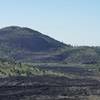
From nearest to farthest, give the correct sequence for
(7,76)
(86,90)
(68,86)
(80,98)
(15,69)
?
(80,98)
(86,90)
(68,86)
(7,76)
(15,69)

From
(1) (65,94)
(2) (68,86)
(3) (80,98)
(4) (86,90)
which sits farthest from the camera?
(2) (68,86)

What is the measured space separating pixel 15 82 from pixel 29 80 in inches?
205

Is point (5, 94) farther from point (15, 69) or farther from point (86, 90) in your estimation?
point (15, 69)

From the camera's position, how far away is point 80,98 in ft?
243

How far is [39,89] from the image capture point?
84.6 meters

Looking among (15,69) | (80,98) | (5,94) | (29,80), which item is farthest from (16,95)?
(15,69)

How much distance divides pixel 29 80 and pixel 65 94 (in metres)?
17.5

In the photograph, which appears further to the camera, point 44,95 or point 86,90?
point 86,90

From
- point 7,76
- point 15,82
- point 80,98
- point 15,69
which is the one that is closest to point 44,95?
point 80,98

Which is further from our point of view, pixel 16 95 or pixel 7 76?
pixel 7 76

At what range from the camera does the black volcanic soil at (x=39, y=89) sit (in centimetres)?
7549

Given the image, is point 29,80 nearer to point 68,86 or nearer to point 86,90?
point 68,86

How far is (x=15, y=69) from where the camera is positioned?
113m

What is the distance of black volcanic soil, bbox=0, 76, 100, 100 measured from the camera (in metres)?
75.5
